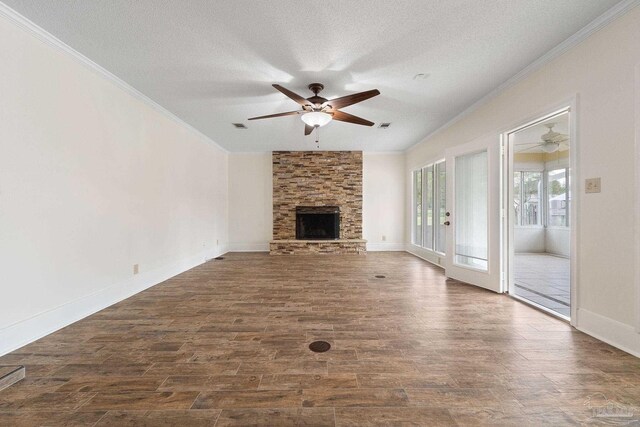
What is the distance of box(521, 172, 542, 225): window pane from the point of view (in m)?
6.80

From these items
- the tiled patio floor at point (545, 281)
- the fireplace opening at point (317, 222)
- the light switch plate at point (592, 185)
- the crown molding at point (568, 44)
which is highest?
the crown molding at point (568, 44)

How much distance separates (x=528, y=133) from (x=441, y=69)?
14.1 ft

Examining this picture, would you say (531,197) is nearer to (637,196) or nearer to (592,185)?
(592,185)

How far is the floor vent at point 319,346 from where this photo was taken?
1.91m

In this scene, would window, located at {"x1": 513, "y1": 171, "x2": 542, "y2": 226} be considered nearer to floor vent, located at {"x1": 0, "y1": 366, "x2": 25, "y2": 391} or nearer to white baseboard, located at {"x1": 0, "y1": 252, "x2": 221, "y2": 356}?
Answer: white baseboard, located at {"x1": 0, "y1": 252, "x2": 221, "y2": 356}

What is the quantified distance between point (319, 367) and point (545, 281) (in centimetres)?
413

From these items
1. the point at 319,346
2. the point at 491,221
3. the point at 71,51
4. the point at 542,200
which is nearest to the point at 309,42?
the point at 71,51

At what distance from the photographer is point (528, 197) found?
6.90m

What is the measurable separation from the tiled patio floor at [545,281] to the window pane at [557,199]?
1066 mm

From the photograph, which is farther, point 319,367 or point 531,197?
point 531,197

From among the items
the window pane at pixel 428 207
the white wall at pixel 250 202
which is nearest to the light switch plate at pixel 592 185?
the window pane at pixel 428 207

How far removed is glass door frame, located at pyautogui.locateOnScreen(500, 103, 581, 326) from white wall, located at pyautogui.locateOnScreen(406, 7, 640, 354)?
0.04 m

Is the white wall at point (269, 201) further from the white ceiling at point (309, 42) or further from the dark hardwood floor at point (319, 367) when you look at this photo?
the dark hardwood floor at point (319, 367)

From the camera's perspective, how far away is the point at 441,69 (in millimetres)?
2672
